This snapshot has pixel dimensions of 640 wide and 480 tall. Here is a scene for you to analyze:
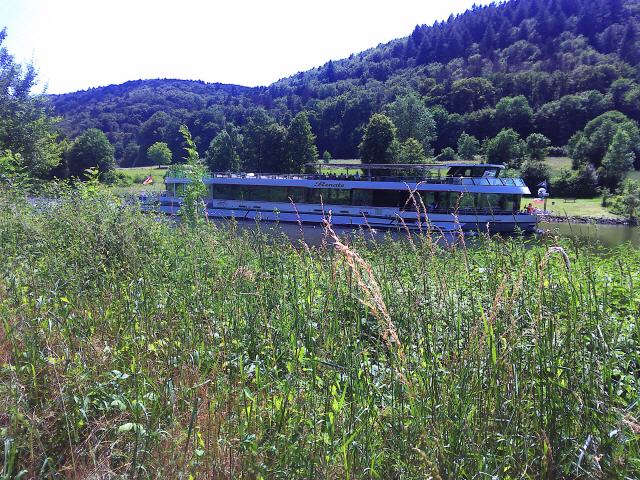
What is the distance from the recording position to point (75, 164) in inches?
2675

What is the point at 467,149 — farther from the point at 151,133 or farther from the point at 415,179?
the point at 151,133

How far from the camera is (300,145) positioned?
53.9m

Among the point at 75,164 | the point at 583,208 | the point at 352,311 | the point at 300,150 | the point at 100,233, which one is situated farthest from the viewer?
the point at 75,164

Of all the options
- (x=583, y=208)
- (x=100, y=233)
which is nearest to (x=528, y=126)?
(x=583, y=208)

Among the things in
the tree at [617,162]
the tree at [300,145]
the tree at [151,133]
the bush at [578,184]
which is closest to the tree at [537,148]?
the bush at [578,184]

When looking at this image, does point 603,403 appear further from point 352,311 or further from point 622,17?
point 622,17

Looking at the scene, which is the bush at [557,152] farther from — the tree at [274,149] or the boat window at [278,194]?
the boat window at [278,194]

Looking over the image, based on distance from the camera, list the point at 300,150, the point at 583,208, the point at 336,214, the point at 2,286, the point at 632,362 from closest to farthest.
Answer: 1. the point at 632,362
2. the point at 2,286
3. the point at 336,214
4. the point at 583,208
5. the point at 300,150

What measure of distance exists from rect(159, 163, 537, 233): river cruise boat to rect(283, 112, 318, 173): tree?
23.5 metres

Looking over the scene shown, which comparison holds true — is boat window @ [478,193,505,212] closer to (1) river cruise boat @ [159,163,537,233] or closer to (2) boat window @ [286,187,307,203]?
(1) river cruise boat @ [159,163,537,233]

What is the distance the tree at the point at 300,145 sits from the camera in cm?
5331

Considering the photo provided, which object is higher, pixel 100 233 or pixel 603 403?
pixel 100 233

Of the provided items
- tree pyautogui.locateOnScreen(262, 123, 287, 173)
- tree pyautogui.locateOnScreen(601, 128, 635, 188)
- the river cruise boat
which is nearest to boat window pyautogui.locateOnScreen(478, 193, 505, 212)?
the river cruise boat

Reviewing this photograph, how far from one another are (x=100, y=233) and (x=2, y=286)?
133 cm
